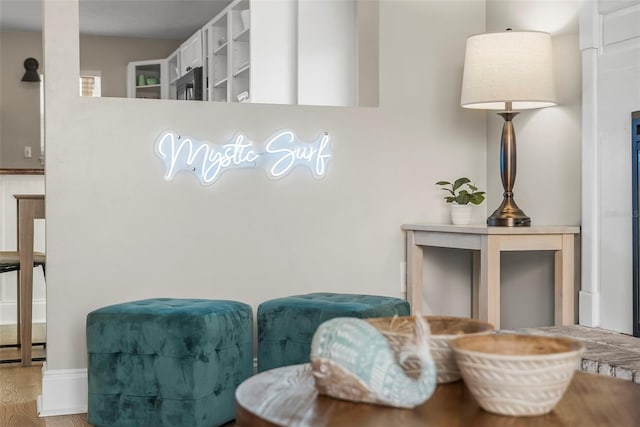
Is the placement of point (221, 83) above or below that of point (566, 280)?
above

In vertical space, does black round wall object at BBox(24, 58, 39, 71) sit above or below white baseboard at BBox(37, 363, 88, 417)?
above

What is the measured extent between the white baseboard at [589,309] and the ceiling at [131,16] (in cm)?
537

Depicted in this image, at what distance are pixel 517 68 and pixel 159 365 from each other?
1.84 m

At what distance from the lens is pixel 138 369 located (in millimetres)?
3035

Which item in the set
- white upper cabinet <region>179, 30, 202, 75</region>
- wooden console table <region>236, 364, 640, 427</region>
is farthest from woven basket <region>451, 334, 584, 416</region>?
white upper cabinet <region>179, 30, 202, 75</region>

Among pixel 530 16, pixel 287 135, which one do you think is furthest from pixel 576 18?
pixel 287 135

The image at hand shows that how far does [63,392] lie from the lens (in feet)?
11.4

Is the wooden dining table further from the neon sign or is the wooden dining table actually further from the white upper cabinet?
the white upper cabinet

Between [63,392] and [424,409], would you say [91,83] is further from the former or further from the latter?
[424,409]

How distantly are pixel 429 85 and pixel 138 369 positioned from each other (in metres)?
2.01

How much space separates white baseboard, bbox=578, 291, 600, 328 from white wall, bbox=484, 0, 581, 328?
0.12 meters

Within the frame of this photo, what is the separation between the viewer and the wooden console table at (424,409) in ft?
4.09

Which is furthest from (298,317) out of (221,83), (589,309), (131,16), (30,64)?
(30,64)

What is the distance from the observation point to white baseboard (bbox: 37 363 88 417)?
3475 mm
